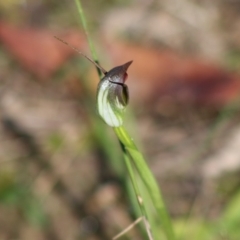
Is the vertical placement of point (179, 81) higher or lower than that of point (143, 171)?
higher

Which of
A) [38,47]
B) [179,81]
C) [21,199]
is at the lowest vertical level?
[21,199]

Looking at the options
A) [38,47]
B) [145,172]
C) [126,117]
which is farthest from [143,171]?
[38,47]

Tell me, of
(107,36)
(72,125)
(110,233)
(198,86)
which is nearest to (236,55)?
(198,86)

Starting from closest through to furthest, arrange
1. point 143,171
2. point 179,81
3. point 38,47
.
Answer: point 143,171, point 179,81, point 38,47

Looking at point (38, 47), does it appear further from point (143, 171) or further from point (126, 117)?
point (143, 171)

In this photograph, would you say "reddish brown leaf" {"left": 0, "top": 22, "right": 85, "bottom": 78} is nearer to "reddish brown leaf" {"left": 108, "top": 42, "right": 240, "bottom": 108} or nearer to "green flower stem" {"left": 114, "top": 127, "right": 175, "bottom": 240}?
"reddish brown leaf" {"left": 108, "top": 42, "right": 240, "bottom": 108}

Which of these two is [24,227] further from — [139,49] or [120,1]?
[120,1]

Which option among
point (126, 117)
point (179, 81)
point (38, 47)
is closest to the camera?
point (126, 117)

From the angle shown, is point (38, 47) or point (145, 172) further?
point (38, 47)
